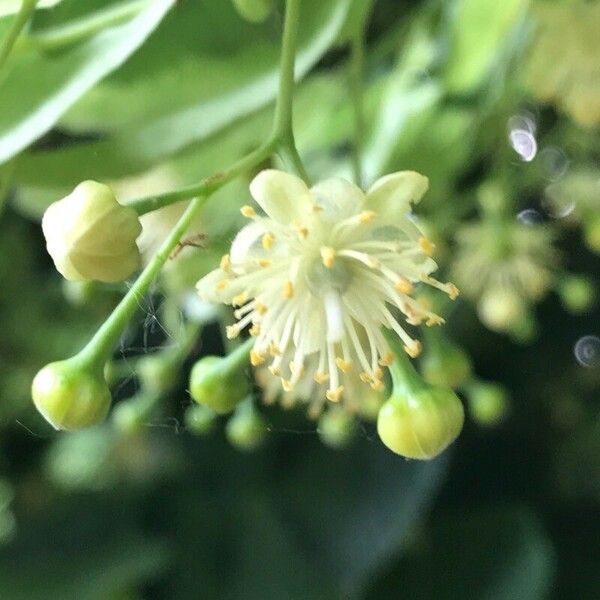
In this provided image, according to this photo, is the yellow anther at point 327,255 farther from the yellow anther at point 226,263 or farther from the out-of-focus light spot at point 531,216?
the out-of-focus light spot at point 531,216

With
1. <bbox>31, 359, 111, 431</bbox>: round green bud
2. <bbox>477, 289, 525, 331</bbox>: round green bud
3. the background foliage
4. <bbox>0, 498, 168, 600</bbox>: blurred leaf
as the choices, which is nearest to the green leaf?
the background foliage

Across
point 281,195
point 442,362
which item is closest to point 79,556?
point 442,362

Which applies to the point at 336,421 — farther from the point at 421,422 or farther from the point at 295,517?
the point at 295,517

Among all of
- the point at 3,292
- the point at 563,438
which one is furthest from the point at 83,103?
the point at 563,438

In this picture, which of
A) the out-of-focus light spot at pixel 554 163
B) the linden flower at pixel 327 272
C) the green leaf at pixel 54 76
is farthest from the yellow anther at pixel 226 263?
the out-of-focus light spot at pixel 554 163

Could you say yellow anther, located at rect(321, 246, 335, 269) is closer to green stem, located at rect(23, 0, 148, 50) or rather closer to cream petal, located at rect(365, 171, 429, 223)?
cream petal, located at rect(365, 171, 429, 223)

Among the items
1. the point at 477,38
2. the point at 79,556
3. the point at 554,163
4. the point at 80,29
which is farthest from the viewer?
the point at 79,556

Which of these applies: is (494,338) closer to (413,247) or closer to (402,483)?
(402,483)

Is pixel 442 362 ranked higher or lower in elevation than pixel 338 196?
lower
